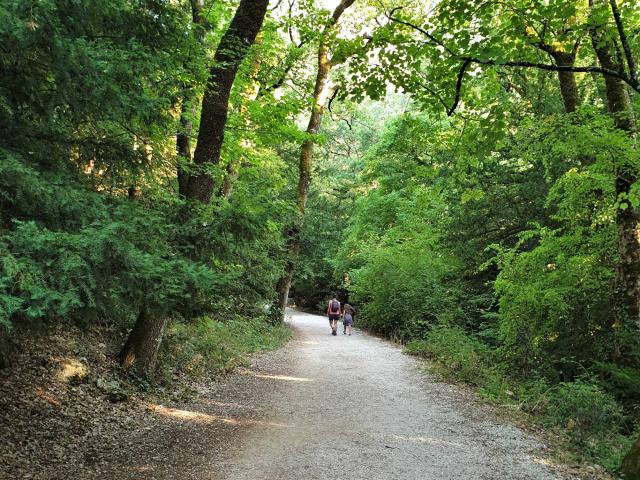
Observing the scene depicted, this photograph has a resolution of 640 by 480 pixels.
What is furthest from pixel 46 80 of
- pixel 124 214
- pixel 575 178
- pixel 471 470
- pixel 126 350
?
pixel 575 178

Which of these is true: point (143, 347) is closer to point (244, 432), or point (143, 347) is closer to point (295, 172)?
point (244, 432)

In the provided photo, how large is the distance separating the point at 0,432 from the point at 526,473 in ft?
19.6

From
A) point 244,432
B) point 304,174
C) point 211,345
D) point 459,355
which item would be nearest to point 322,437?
point 244,432

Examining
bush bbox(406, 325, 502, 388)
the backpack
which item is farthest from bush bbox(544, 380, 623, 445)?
the backpack

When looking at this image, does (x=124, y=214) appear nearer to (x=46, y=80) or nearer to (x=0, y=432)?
(x=46, y=80)

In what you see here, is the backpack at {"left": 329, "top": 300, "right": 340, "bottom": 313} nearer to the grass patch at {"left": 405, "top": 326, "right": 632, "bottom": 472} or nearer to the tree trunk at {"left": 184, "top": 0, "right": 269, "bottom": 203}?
the grass patch at {"left": 405, "top": 326, "right": 632, "bottom": 472}

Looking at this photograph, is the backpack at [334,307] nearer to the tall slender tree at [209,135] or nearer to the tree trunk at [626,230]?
the tall slender tree at [209,135]

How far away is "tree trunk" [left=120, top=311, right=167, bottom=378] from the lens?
8.54 metres

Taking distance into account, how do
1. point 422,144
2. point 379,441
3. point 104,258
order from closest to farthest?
point 104,258
point 379,441
point 422,144

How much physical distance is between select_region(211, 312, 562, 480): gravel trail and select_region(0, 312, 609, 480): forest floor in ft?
0.06

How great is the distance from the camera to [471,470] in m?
5.62

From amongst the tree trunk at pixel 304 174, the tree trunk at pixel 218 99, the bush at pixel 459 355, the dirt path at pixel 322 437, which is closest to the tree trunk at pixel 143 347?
the dirt path at pixel 322 437

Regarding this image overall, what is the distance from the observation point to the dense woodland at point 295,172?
13.6ft

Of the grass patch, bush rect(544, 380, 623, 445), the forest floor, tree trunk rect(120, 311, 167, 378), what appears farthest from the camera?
tree trunk rect(120, 311, 167, 378)
